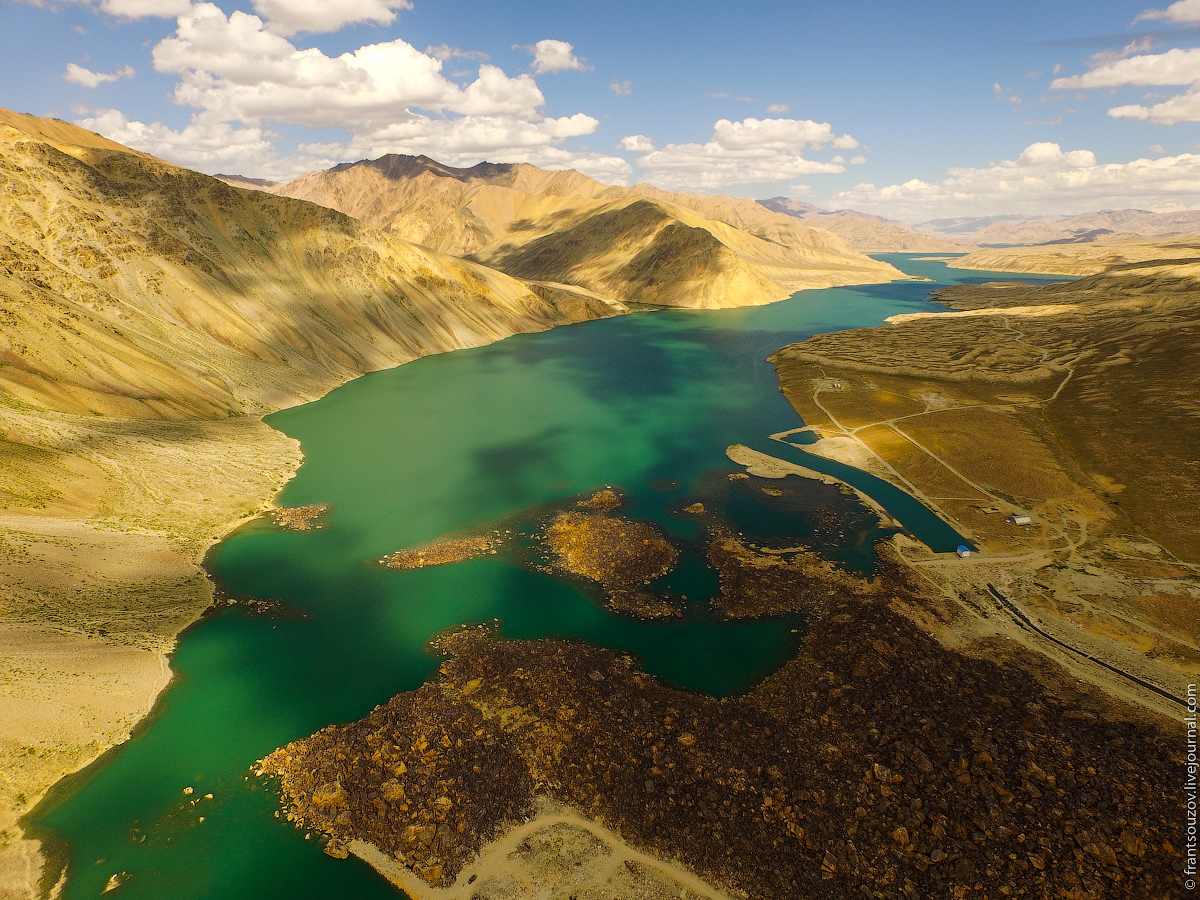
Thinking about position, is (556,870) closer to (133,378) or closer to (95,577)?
(95,577)

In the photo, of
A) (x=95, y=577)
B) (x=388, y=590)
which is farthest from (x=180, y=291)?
(x=388, y=590)

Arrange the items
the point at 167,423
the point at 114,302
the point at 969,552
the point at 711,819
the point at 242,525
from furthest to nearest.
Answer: the point at 114,302, the point at 167,423, the point at 242,525, the point at 969,552, the point at 711,819

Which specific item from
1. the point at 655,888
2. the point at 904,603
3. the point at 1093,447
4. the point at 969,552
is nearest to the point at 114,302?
the point at 655,888

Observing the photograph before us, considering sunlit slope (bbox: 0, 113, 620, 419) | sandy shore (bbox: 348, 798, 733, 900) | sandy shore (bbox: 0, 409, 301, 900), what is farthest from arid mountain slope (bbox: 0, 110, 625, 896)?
sandy shore (bbox: 348, 798, 733, 900)

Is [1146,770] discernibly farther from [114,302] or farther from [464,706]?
[114,302]

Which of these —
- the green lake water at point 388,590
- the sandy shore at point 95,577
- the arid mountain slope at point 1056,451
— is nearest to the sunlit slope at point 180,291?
the sandy shore at point 95,577

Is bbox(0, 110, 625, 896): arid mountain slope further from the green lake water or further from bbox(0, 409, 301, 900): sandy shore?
the green lake water

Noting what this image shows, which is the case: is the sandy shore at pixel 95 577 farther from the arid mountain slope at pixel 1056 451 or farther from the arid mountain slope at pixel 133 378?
the arid mountain slope at pixel 1056 451
